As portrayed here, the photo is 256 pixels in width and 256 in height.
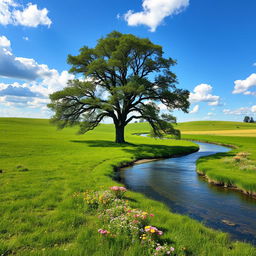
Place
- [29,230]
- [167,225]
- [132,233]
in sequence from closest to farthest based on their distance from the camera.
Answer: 1. [132,233]
2. [29,230]
3. [167,225]

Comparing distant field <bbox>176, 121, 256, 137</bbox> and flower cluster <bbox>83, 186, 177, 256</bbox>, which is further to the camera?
distant field <bbox>176, 121, 256, 137</bbox>

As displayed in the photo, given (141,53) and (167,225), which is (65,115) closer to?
(141,53)

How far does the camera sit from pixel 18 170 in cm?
1494

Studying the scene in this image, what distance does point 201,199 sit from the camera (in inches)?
466

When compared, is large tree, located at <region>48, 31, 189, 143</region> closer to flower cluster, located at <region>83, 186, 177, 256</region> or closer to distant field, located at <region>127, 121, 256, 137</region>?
flower cluster, located at <region>83, 186, 177, 256</region>

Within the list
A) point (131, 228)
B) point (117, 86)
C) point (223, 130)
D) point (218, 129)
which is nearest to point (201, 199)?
point (131, 228)

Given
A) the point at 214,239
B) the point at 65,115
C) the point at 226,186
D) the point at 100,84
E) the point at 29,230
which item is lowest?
the point at 226,186

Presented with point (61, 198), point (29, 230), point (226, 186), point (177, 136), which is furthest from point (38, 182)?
point (177, 136)

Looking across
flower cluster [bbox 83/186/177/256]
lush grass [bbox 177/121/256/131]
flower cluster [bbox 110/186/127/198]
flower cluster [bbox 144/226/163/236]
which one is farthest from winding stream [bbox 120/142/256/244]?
lush grass [bbox 177/121/256/131]

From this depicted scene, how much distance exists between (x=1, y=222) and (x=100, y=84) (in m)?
32.9

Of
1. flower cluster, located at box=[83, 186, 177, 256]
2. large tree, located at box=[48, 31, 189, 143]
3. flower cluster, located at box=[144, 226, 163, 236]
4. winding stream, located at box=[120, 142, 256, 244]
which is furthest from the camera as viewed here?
large tree, located at box=[48, 31, 189, 143]

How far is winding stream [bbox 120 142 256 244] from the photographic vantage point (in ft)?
28.1

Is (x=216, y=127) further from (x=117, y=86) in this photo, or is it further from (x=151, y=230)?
(x=151, y=230)

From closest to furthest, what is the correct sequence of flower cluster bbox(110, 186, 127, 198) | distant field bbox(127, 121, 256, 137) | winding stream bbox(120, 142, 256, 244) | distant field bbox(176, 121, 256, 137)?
winding stream bbox(120, 142, 256, 244) → flower cluster bbox(110, 186, 127, 198) → distant field bbox(176, 121, 256, 137) → distant field bbox(127, 121, 256, 137)
